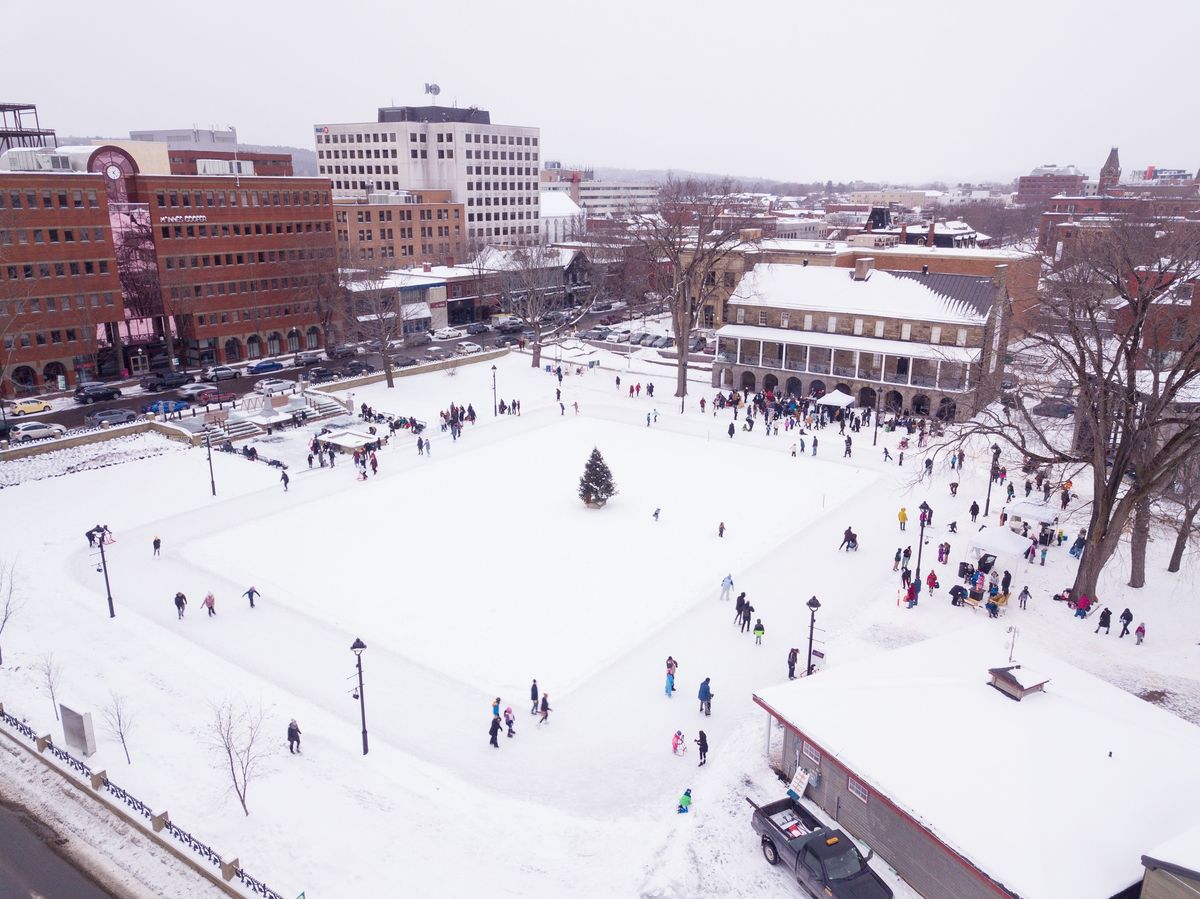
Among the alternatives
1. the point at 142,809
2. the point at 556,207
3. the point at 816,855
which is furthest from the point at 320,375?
the point at 556,207

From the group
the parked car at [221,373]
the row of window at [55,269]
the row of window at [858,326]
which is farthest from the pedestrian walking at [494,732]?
the row of window at [55,269]

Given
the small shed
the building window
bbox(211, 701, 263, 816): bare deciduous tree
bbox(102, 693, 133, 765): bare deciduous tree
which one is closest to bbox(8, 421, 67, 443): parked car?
bbox(102, 693, 133, 765): bare deciduous tree

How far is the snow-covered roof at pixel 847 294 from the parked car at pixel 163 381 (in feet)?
111

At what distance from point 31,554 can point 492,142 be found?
273 feet

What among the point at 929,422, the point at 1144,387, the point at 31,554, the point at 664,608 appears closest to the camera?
the point at 664,608

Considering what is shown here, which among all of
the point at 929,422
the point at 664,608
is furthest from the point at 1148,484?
the point at 929,422

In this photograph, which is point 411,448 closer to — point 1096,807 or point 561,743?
point 561,743

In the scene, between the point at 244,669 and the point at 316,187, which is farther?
the point at 316,187

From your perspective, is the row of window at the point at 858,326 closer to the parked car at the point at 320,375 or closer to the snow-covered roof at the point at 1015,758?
the parked car at the point at 320,375

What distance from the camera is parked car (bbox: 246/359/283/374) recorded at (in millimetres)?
53125

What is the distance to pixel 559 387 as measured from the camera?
48.9 m

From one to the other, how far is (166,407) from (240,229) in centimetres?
1670

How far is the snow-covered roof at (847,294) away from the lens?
44781mm

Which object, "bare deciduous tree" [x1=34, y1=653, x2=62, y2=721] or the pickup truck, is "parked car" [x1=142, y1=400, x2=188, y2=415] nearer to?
"bare deciduous tree" [x1=34, y1=653, x2=62, y2=721]
